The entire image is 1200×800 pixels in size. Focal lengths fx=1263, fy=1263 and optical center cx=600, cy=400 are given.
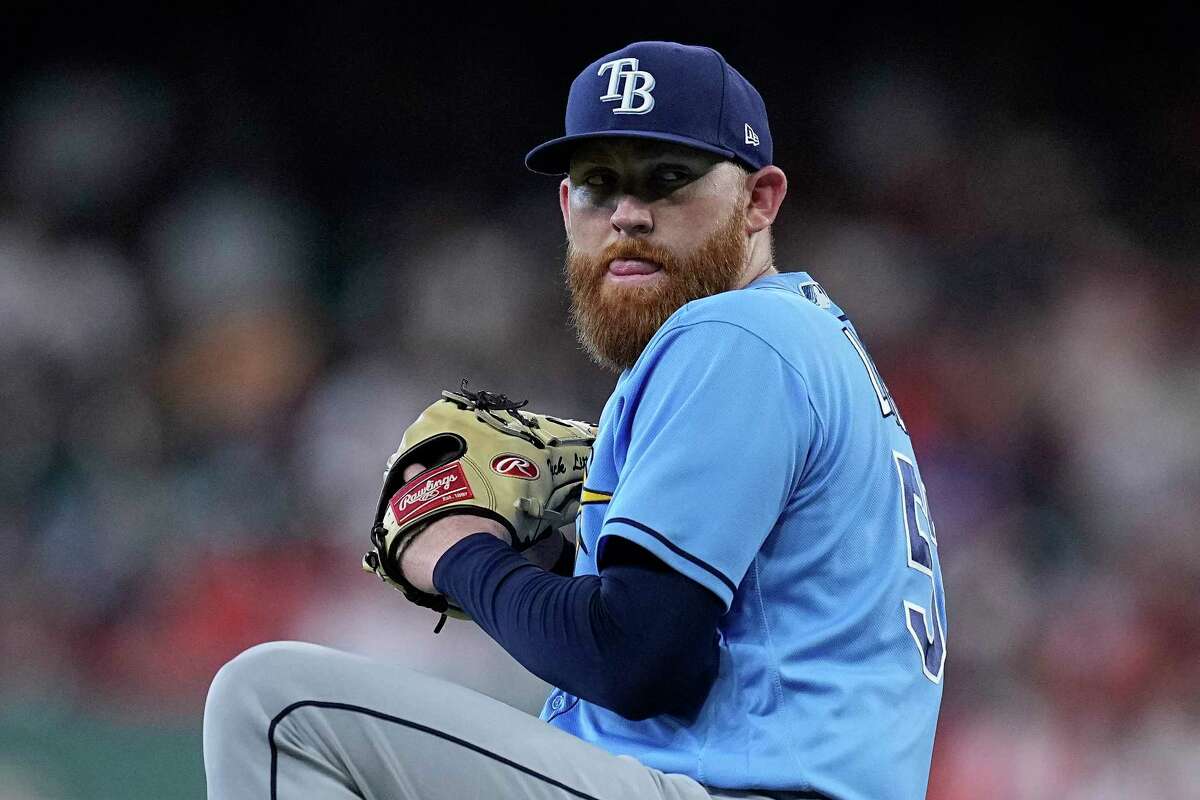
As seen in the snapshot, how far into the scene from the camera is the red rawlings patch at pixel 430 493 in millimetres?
1272

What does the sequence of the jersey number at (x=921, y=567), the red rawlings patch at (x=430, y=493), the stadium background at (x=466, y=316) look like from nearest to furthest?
the jersey number at (x=921, y=567) < the red rawlings patch at (x=430, y=493) < the stadium background at (x=466, y=316)

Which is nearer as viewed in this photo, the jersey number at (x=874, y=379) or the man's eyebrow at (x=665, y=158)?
the jersey number at (x=874, y=379)

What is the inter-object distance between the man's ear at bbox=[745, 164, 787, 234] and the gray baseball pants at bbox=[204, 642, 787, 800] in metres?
0.69

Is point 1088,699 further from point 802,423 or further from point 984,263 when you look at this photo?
→ point 802,423

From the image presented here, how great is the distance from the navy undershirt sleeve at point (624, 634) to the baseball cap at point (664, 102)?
0.51 meters

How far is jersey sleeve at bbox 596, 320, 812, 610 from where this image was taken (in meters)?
1.02

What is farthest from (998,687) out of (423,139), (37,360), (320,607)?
(37,360)

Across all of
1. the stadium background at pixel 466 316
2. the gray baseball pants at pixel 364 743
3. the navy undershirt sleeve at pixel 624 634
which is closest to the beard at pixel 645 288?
the navy undershirt sleeve at pixel 624 634

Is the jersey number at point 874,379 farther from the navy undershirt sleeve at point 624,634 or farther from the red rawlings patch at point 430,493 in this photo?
the red rawlings patch at point 430,493

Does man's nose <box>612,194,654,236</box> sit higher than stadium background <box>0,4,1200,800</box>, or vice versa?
man's nose <box>612,194,654,236</box>

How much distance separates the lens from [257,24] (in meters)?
4.23

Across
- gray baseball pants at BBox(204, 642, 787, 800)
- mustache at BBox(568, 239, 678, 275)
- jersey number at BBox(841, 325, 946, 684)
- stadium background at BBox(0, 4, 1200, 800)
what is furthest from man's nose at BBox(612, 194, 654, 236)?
stadium background at BBox(0, 4, 1200, 800)

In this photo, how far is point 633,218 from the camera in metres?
1.36

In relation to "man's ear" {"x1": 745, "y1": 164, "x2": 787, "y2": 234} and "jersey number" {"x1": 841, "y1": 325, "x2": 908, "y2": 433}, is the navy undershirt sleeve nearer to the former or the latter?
"jersey number" {"x1": 841, "y1": 325, "x2": 908, "y2": 433}
